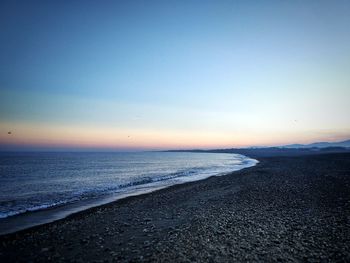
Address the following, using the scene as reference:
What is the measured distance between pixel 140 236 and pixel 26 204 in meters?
14.9

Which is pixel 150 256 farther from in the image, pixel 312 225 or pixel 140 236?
pixel 312 225

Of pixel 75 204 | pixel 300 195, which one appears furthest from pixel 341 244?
pixel 75 204

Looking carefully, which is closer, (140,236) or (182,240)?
(182,240)

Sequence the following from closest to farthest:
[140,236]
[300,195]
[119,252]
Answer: [119,252], [140,236], [300,195]

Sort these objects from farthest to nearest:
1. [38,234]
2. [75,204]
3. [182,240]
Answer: [75,204] < [38,234] < [182,240]

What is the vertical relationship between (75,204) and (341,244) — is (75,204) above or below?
below

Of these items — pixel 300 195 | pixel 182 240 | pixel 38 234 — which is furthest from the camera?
pixel 300 195

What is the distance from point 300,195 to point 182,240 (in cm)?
1264

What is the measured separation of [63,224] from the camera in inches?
491

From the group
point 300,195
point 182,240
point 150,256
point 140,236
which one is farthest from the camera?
point 300,195

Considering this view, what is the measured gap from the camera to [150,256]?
755 cm

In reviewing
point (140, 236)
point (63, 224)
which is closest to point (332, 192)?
point (140, 236)

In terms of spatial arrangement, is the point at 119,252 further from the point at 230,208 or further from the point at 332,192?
the point at 332,192

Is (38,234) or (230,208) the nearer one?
(38,234)
